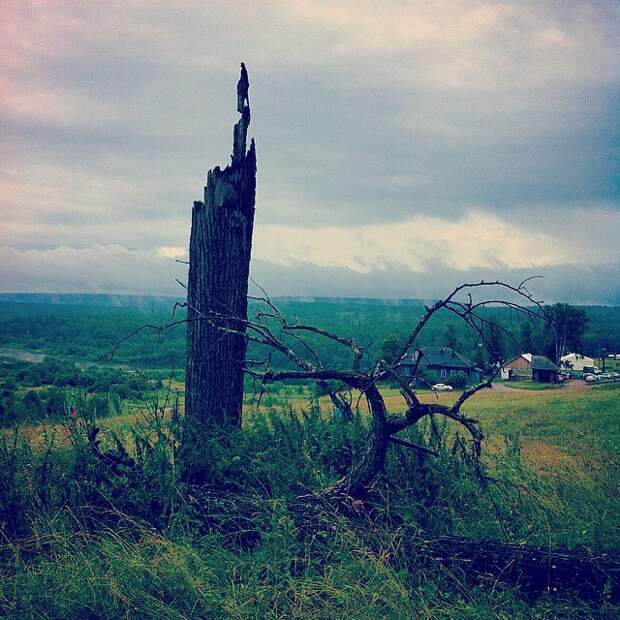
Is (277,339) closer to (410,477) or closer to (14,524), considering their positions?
(410,477)

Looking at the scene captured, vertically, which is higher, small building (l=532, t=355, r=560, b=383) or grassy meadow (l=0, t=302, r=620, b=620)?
grassy meadow (l=0, t=302, r=620, b=620)

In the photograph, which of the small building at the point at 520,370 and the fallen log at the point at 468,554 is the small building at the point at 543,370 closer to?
the small building at the point at 520,370

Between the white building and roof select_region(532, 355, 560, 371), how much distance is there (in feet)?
4.16

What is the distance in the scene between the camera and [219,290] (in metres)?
6.01

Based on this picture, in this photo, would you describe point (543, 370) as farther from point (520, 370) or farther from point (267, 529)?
point (267, 529)

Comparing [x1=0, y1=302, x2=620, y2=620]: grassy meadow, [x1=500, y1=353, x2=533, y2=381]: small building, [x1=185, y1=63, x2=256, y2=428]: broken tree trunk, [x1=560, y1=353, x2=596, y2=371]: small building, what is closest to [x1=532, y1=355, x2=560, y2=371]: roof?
[x1=500, y1=353, x2=533, y2=381]: small building

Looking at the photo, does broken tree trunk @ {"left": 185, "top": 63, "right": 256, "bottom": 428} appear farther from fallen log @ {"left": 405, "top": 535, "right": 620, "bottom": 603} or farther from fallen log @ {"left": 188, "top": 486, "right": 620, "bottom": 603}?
fallen log @ {"left": 405, "top": 535, "right": 620, "bottom": 603}

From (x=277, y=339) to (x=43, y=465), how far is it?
2179 mm

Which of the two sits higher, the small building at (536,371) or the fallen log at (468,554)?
the fallen log at (468,554)

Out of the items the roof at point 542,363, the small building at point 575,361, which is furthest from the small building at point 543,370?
the small building at point 575,361

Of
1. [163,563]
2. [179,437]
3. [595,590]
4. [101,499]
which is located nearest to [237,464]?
[179,437]

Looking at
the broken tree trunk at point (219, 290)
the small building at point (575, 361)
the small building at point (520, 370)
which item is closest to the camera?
the broken tree trunk at point (219, 290)

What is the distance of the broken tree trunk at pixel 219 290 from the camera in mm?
5914

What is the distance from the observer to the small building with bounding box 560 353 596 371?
47263 millimetres
